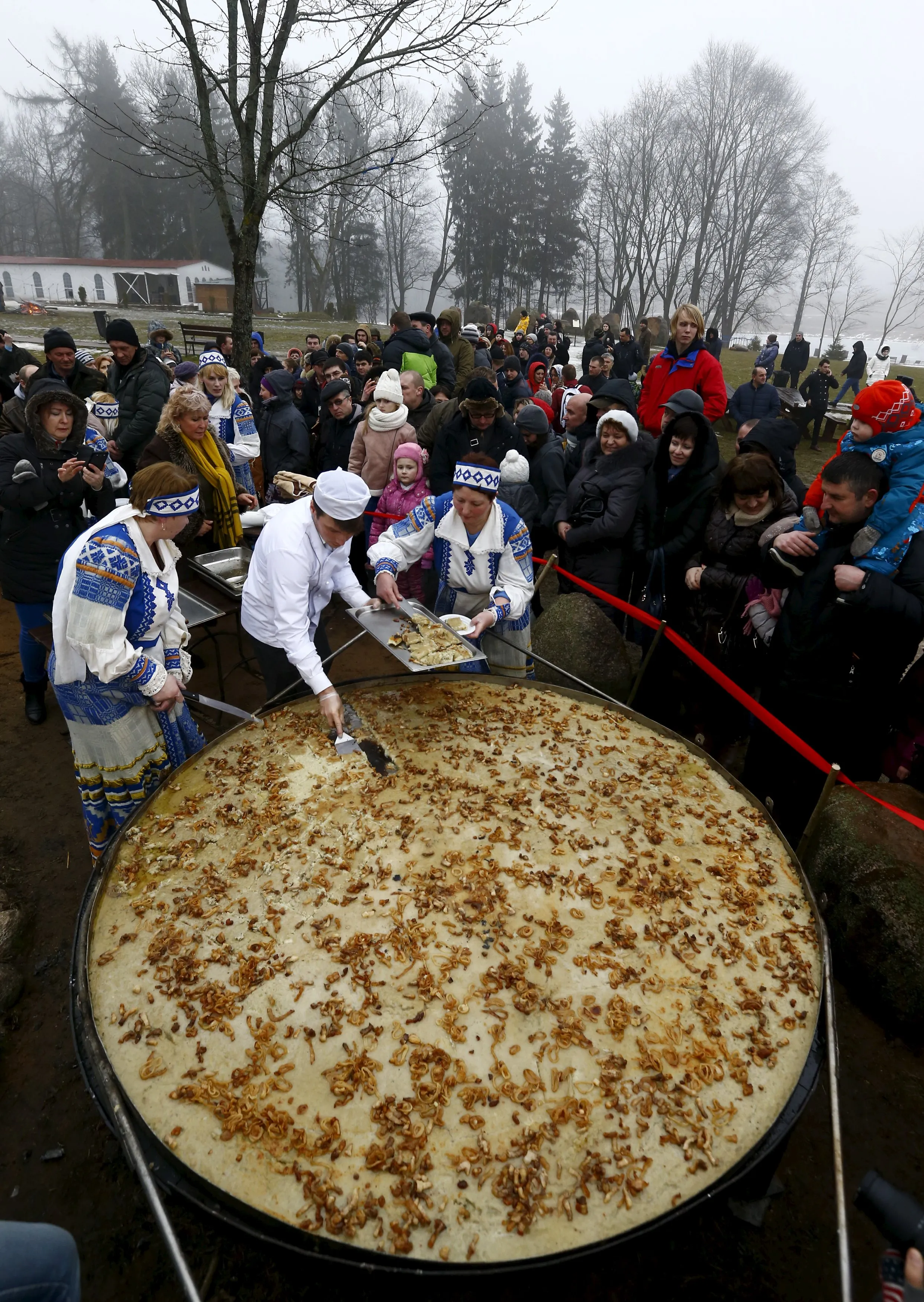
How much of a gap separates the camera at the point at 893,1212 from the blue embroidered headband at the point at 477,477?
3.06 m

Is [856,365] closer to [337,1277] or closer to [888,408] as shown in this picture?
[888,408]

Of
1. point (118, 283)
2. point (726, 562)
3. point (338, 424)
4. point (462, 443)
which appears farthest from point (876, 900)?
point (118, 283)

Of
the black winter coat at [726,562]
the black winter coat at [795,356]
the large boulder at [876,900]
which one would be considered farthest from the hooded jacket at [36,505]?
the black winter coat at [795,356]

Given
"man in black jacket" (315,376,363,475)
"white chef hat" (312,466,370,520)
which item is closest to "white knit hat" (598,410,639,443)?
"white chef hat" (312,466,370,520)

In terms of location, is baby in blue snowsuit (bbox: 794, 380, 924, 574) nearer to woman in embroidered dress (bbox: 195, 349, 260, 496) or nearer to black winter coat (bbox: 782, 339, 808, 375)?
woman in embroidered dress (bbox: 195, 349, 260, 496)

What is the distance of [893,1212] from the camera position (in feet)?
4.72

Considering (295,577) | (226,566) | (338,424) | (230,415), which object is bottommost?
(226,566)

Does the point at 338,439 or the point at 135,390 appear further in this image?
the point at 338,439

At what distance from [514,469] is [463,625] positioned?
2.49m

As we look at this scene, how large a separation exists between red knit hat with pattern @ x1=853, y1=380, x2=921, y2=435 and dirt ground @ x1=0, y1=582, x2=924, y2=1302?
282 cm

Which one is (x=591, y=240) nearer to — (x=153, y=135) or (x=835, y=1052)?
(x=153, y=135)

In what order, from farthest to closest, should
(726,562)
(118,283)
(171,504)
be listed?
(118,283) → (726,562) → (171,504)

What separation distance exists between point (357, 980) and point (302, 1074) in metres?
0.32

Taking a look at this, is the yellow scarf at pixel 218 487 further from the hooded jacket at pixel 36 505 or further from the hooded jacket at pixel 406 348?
the hooded jacket at pixel 406 348
